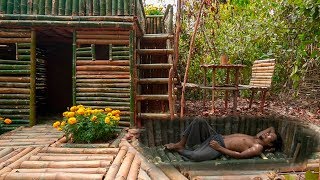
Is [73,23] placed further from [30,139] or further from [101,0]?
[30,139]

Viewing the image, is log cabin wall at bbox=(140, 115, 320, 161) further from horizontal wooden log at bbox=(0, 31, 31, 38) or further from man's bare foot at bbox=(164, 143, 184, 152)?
horizontal wooden log at bbox=(0, 31, 31, 38)

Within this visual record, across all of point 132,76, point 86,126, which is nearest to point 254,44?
point 132,76

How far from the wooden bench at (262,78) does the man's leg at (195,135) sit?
2.35 m

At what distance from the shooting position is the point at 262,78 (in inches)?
333

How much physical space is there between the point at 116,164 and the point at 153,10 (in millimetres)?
8753

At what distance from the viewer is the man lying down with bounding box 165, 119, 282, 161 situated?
16.7ft

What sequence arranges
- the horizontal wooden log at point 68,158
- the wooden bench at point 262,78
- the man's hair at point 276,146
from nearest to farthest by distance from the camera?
1. the horizontal wooden log at point 68,158
2. the man's hair at point 276,146
3. the wooden bench at point 262,78

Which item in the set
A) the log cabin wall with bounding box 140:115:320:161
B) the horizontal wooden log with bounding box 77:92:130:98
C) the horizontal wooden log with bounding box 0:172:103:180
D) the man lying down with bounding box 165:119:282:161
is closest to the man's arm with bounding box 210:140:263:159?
the man lying down with bounding box 165:119:282:161

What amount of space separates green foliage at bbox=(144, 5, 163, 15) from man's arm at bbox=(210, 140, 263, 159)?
24.7ft

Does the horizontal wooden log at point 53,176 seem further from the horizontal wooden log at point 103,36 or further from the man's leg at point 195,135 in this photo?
the horizontal wooden log at point 103,36

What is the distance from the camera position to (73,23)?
6707 mm

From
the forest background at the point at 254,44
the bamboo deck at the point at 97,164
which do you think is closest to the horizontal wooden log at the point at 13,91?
the bamboo deck at the point at 97,164

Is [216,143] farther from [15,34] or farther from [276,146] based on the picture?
[15,34]

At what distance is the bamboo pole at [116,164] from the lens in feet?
11.9
